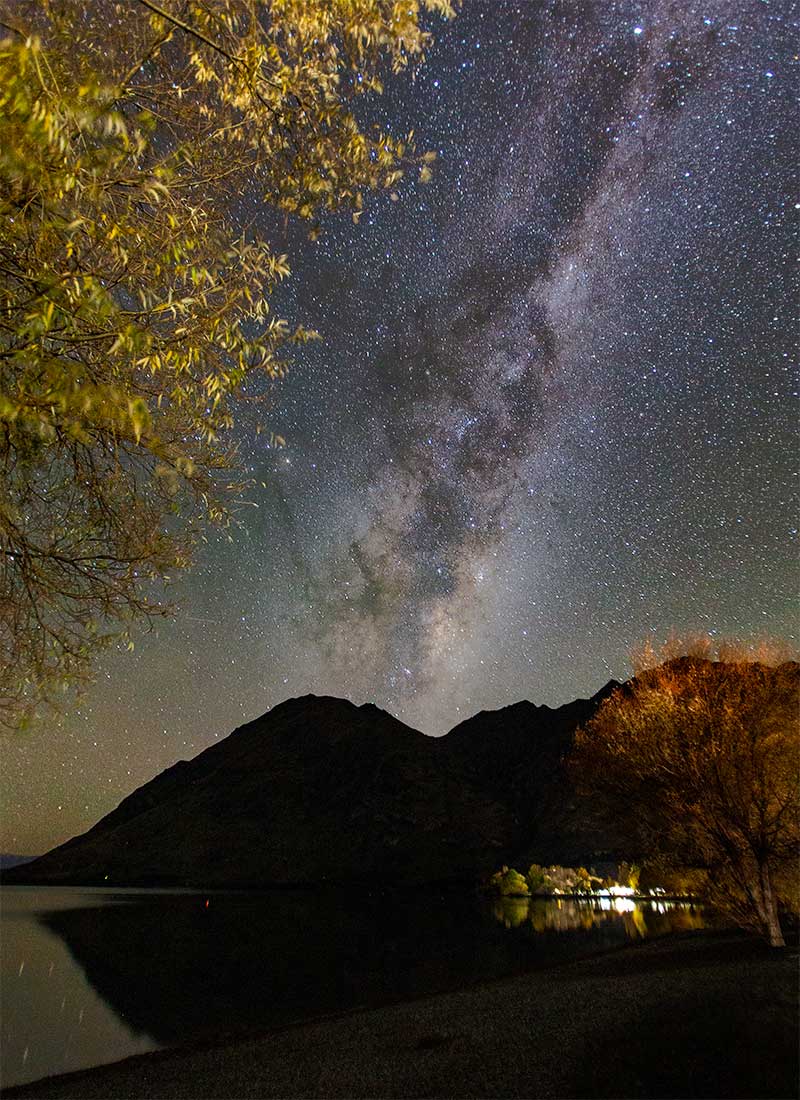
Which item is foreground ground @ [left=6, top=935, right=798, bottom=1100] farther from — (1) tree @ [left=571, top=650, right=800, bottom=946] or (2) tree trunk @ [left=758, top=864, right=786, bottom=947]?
(1) tree @ [left=571, top=650, right=800, bottom=946]

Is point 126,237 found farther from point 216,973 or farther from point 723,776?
point 216,973

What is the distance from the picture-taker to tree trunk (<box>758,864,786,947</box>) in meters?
20.3

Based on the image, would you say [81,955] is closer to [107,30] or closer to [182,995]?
[182,995]

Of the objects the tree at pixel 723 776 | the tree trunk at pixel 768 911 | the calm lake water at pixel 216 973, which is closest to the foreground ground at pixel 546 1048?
the tree trunk at pixel 768 911

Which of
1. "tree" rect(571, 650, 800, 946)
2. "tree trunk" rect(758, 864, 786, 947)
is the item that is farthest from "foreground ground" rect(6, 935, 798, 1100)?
"tree" rect(571, 650, 800, 946)

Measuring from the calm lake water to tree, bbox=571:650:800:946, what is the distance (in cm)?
1748

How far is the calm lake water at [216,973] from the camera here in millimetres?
27656

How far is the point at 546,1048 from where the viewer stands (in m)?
12.4

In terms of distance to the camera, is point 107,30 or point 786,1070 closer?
point 107,30

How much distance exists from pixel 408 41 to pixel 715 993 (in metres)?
17.9

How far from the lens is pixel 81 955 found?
56.7 metres

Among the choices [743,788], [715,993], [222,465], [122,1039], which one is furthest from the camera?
[122,1039]

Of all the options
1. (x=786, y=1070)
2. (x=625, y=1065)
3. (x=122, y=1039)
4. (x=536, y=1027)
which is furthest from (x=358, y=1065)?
(x=122, y=1039)

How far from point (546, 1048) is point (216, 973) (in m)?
38.3
